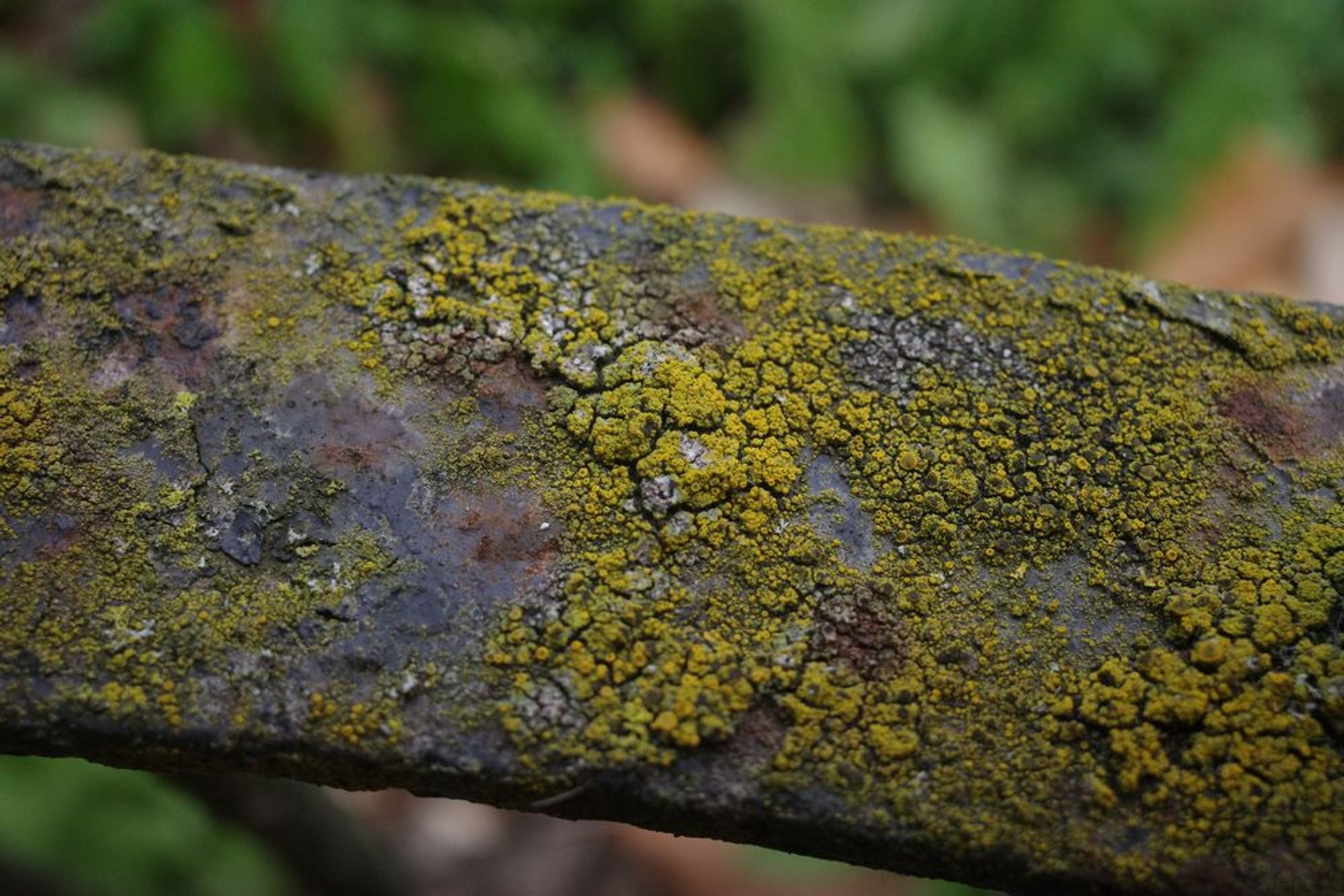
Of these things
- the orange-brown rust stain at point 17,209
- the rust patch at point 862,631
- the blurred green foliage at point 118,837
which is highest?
the orange-brown rust stain at point 17,209

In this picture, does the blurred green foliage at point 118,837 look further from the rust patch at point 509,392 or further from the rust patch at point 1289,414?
the rust patch at point 1289,414

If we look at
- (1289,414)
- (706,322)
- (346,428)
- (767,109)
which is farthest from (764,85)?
(346,428)

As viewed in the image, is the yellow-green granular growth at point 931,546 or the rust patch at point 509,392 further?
the rust patch at point 509,392

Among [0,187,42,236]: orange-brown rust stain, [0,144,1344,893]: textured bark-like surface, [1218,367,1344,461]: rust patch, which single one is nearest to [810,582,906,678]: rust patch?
[0,144,1344,893]: textured bark-like surface

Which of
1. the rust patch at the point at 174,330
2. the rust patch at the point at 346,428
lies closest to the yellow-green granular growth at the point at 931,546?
the rust patch at the point at 346,428

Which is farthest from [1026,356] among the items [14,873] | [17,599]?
[14,873]

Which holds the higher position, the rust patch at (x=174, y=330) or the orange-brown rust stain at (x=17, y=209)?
the orange-brown rust stain at (x=17, y=209)
